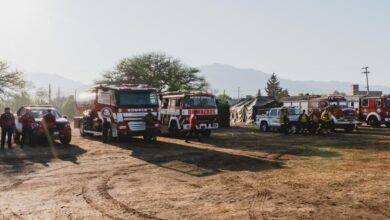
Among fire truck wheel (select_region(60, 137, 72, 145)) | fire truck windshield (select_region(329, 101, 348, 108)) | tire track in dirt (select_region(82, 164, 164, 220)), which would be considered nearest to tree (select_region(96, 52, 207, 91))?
fire truck windshield (select_region(329, 101, 348, 108))

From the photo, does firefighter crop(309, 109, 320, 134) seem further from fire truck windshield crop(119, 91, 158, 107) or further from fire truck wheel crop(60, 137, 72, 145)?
fire truck wheel crop(60, 137, 72, 145)

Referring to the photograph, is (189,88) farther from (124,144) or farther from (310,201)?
(310,201)

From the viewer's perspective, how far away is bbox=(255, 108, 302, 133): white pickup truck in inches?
1143

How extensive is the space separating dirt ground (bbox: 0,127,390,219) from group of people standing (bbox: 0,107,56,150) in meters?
1.12

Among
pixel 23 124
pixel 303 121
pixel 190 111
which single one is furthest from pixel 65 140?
pixel 303 121

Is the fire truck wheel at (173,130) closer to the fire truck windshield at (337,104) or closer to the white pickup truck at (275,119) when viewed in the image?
the white pickup truck at (275,119)

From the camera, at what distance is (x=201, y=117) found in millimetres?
24578

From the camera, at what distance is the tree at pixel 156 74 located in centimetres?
5519

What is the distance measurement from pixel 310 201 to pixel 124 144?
13.8 metres

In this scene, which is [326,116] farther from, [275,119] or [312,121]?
[275,119]

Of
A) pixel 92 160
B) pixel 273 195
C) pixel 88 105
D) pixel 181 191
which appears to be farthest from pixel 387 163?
pixel 88 105

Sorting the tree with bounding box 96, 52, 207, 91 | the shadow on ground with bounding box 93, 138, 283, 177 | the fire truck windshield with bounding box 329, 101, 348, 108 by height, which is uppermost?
the tree with bounding box 96, 52, 207, 91

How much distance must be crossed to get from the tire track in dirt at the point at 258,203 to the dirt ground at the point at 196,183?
0.02 meters

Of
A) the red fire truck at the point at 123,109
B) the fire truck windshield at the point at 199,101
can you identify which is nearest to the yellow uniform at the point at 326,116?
the fire truck windshield at the point at 199,101
